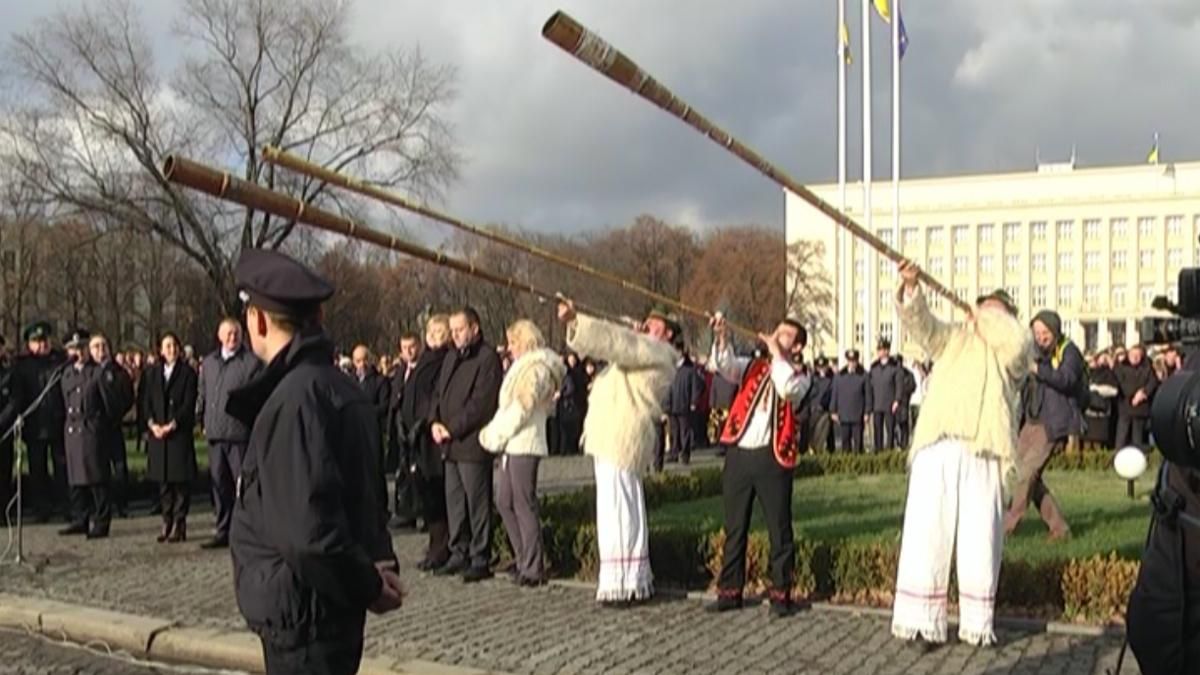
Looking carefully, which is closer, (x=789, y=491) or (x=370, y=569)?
(x=370, y=569)

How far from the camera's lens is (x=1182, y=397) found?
3859mm

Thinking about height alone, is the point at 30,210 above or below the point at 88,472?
above

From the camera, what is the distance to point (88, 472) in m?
13.6

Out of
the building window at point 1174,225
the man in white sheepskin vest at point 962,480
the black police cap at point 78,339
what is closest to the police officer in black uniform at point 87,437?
the black police cap at point 78,339

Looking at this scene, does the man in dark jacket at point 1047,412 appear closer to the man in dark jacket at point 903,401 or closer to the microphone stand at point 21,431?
the microphone stand at point 21,431

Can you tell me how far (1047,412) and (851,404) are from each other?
13.6 metres

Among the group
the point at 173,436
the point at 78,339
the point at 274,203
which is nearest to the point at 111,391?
the point at 78,339

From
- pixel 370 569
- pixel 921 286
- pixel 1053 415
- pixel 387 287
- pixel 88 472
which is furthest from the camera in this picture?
pixel 387 287

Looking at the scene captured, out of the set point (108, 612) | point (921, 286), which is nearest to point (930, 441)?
point (921, 286)

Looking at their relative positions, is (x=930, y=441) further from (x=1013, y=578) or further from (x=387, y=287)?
(x=387, y=287)

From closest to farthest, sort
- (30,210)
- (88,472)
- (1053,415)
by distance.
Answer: (1053,415) → (88,472) → (30,210)

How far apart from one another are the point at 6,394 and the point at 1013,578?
413 inches

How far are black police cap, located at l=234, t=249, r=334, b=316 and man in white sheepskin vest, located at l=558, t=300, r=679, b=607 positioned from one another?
5.21 metres

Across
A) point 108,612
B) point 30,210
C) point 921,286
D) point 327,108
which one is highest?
point 327,108
